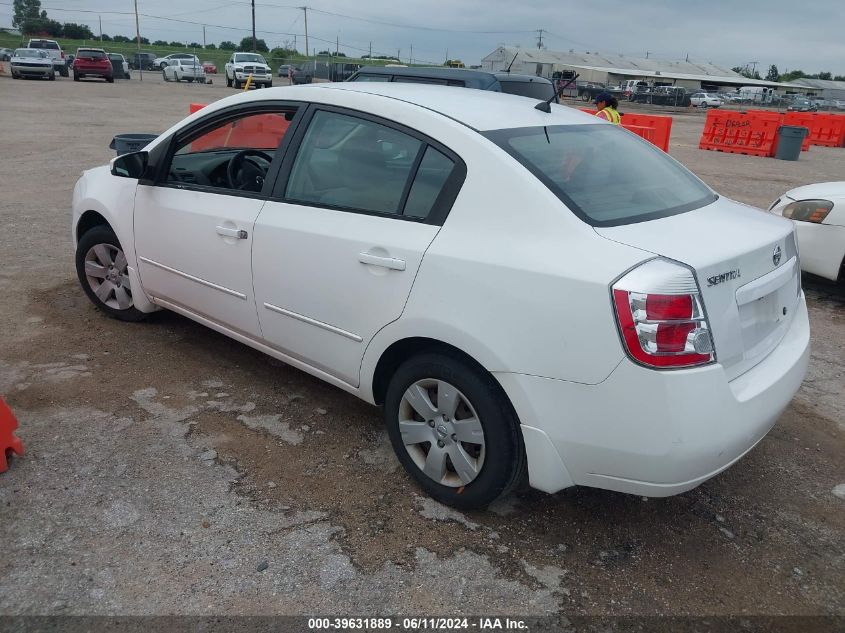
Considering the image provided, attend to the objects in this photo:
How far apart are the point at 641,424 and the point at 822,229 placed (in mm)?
4550

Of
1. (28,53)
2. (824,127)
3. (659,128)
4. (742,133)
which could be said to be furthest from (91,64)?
(824,127)

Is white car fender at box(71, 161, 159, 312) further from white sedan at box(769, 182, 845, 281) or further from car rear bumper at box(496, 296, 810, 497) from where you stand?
white sedan at box(769, 182, 845, 281)

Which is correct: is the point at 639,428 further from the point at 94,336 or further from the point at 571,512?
the point at 94,336

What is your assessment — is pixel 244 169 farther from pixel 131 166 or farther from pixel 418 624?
pixel 418 624

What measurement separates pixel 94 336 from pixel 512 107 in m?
3.13

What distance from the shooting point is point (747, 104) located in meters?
63.3

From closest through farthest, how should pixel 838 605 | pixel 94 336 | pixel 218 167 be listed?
pixel 838 605 < pixel 218 167 < pixel 94 336

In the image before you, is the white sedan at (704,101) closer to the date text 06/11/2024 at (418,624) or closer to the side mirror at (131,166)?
the side mirror at (131,166)

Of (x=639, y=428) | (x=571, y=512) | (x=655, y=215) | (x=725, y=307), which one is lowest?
(x=571, y=512)

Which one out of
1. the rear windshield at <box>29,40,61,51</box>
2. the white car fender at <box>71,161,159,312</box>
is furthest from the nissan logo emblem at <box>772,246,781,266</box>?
the rear windshield at <box>29,40,61,51</box>

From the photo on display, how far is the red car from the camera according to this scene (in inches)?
1405

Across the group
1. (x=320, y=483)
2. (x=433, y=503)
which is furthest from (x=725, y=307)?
(x=320, y=483)

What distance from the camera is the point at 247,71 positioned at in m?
37.1

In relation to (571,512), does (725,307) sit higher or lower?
higher
